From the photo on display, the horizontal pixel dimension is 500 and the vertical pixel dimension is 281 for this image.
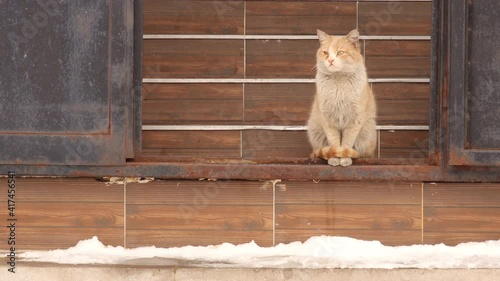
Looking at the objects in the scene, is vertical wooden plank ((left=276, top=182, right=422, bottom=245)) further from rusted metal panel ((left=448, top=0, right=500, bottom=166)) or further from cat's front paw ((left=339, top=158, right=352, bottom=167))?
rusted metal panel ((left=448, top=0, right=500, bottom=166))

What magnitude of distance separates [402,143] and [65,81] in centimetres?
278

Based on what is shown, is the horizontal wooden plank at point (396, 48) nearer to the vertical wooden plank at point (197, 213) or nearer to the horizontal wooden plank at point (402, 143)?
the horizontal wooden plank at point (402, 143)

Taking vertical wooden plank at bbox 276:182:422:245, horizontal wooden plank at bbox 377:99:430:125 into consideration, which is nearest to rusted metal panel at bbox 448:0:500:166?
vertical wooden plank at bbox 276:182:422:245

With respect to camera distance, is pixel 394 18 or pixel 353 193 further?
pixel 394 18

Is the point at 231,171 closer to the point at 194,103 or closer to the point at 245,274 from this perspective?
the point at 245,274

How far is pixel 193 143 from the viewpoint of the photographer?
6.71m

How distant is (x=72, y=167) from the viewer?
5.12 meters

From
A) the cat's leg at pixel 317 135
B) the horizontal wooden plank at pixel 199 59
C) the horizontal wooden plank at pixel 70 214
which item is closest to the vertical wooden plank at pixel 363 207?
the cat's leg at pixel 317 135

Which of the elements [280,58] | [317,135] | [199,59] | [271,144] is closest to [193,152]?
[271,144]

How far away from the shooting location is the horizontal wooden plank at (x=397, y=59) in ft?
22.2

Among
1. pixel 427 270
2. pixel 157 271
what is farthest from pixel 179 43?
pixel 427 270

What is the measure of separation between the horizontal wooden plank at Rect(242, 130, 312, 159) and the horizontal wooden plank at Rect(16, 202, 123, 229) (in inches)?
61.3

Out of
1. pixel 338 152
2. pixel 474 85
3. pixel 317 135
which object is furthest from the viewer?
pixel 317 135

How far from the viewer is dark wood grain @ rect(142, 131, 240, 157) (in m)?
6.68
